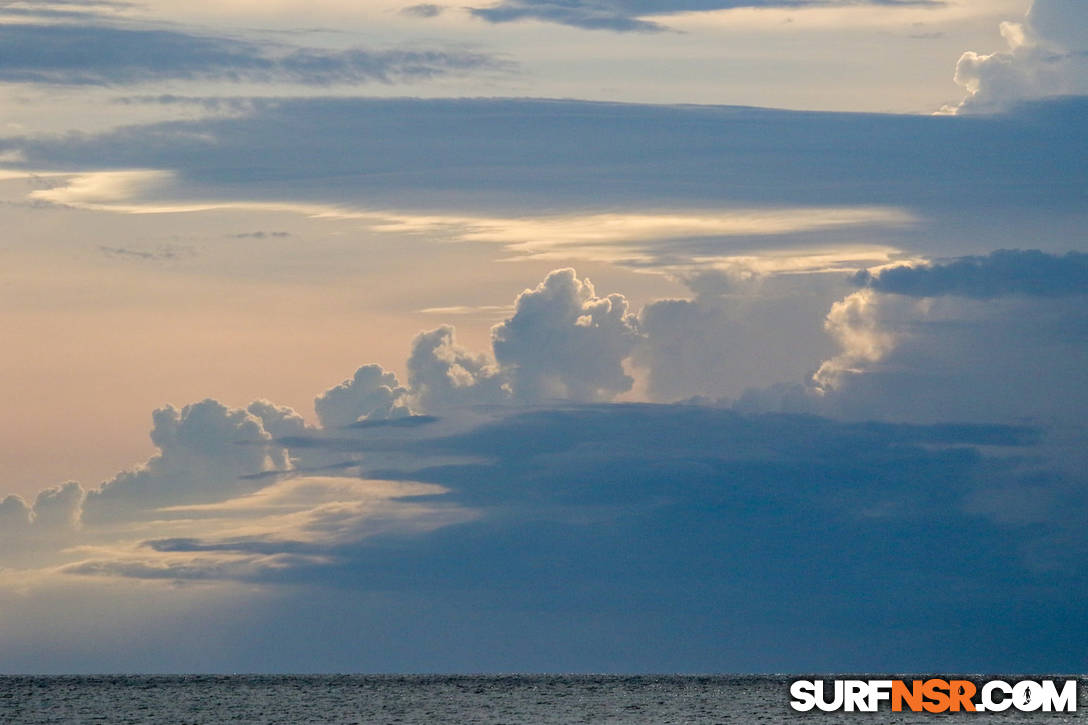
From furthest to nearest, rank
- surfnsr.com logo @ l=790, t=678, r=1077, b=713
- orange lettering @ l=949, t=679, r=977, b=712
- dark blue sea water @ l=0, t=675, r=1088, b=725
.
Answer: orange lettering @ l=949, t=679, r=977, b=712 → surfnsr.com logo @ l=790, t=678, r=1077, b=713 → dark blue sea water @ l=0, t=675, r=1088, b=725

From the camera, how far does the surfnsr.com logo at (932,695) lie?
134 feet

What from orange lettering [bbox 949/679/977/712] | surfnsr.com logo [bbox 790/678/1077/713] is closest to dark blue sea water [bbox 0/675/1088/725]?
surfnsr.com logo [bbox 790/678/1077/713]

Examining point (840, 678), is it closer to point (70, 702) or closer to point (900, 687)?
point (900, 687)

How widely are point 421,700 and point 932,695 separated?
1416cm

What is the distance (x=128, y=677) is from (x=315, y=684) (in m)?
5.67

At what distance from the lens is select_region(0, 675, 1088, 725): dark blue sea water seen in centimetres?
3997

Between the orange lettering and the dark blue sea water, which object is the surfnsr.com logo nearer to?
the orange lettering

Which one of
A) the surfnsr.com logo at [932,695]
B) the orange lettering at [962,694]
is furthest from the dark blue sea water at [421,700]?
the orange lettering at [962,694]

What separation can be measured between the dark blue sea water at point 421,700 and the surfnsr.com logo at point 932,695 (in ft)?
1.37

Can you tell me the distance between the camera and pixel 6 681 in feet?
145

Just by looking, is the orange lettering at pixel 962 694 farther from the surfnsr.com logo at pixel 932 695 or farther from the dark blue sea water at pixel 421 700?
the dark blue sea water at pixel 421 700

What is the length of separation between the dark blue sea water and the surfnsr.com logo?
42cm

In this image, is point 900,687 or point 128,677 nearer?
point 900,687

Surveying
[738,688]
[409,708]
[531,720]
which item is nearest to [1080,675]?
[738,688]
